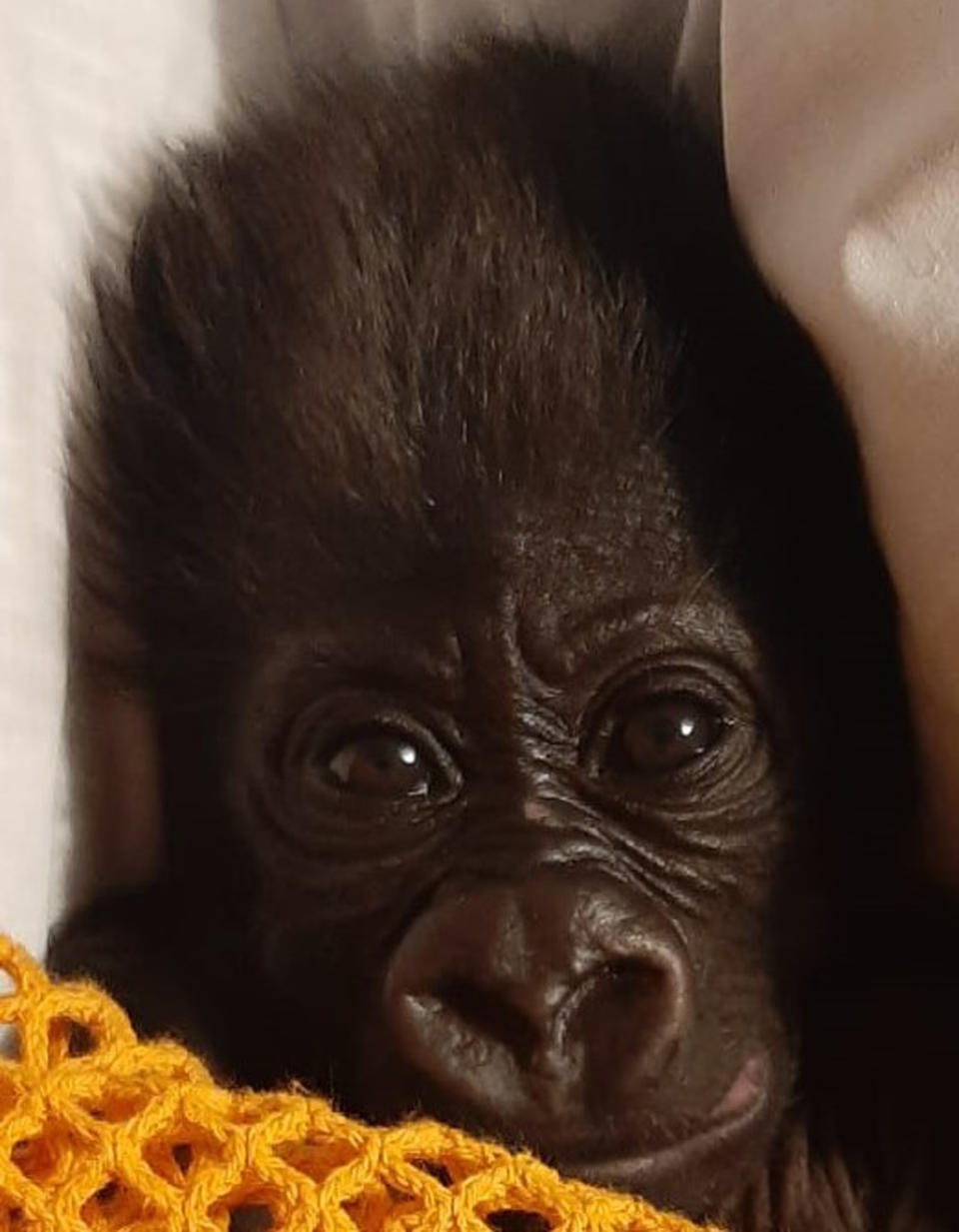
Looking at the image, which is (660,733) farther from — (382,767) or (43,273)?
(43,273)

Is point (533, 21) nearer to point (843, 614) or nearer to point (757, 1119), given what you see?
point (843, 614)

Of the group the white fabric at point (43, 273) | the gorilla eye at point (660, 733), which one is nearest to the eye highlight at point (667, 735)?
the gorilla eye at point (660, 733)

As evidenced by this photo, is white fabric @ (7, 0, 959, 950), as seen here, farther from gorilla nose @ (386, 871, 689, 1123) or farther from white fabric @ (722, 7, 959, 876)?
gorilla nose @ (386, 871, 689, 1123)

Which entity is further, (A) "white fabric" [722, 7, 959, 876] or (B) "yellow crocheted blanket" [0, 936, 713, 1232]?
(A) "white fabric" [722, 7, 959, 876]

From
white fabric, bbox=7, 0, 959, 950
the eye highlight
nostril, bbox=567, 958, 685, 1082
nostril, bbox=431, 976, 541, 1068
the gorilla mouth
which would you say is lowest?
the gorilla mouth

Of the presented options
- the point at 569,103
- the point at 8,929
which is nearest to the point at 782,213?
the point at 569,103

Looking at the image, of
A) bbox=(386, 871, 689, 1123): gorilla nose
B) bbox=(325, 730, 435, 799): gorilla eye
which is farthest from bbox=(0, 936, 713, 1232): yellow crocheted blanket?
bbox=(325, 730, 435, 799): gorilla eye
